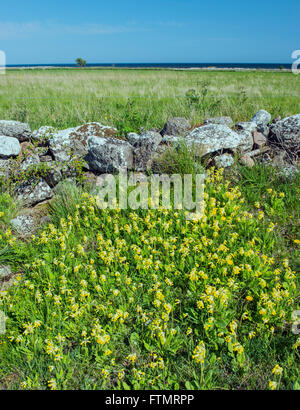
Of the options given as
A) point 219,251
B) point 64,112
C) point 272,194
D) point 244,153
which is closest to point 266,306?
point 219,251

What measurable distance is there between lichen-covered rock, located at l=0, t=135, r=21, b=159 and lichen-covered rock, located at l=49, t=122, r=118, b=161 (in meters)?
0.65

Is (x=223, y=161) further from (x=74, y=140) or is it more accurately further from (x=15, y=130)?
Result: (x=15, y=130)

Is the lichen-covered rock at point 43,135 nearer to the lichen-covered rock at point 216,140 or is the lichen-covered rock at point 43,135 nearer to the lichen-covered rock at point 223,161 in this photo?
the lichen-covered rock at point 216,140

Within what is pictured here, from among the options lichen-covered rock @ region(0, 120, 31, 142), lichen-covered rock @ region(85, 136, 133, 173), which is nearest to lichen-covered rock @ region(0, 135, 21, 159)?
lichen-covered rock @ region(0, 120, 31, 142)

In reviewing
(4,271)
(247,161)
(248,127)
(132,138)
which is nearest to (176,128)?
(132,138)

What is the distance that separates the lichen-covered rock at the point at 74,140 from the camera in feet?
19.3

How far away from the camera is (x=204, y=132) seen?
5.76 metres

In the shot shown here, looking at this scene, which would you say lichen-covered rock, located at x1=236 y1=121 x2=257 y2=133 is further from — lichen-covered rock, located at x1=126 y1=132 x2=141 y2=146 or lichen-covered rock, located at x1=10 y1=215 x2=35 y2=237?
lichen-covered rock, located at x1=10 y1=215 x2=35 y2=237

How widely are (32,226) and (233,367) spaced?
379cm

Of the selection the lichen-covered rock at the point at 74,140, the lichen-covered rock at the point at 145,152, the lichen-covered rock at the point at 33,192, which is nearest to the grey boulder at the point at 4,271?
the lichen-covered rock at the point at 33,192

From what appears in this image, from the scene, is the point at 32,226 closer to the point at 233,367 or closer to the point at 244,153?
→ the point at 233,367

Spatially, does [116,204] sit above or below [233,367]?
above

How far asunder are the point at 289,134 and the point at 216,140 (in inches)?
57.6

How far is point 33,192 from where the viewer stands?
5.52 metres
